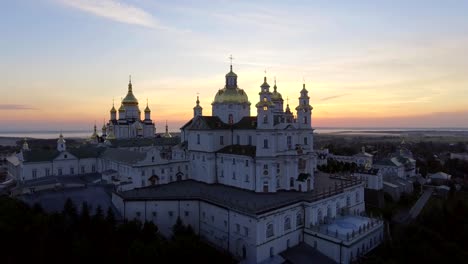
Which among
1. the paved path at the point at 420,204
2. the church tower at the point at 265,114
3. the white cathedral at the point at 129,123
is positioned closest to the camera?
the church tower at the point at 265,114

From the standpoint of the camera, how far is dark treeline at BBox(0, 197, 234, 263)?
19422 mm

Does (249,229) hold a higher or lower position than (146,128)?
lower

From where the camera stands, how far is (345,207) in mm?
30906

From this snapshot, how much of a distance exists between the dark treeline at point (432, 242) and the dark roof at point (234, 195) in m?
6.11

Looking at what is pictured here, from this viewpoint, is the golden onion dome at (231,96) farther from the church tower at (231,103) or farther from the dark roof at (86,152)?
the dark roof at (86,152)

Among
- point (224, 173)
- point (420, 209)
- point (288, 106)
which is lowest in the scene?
point (420, 209)

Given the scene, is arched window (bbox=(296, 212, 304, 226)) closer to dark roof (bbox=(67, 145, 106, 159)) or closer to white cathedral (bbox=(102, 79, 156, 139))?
dark roof (bbox=(67, 145, 106, 159))

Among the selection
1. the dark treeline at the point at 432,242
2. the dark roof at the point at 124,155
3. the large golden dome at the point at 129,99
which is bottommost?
the dark treeline at the point at 432,242

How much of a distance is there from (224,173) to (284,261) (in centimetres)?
1161

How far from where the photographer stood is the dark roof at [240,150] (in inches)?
1183

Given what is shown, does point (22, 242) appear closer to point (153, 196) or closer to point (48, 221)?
point (48, 221)

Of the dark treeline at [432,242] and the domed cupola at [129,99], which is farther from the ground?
the domed cupola at [129,99]

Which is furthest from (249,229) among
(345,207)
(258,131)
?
(345,207)

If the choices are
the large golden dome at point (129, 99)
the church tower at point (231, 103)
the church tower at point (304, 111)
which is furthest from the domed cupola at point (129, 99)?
the church tower at point (304, 111)
